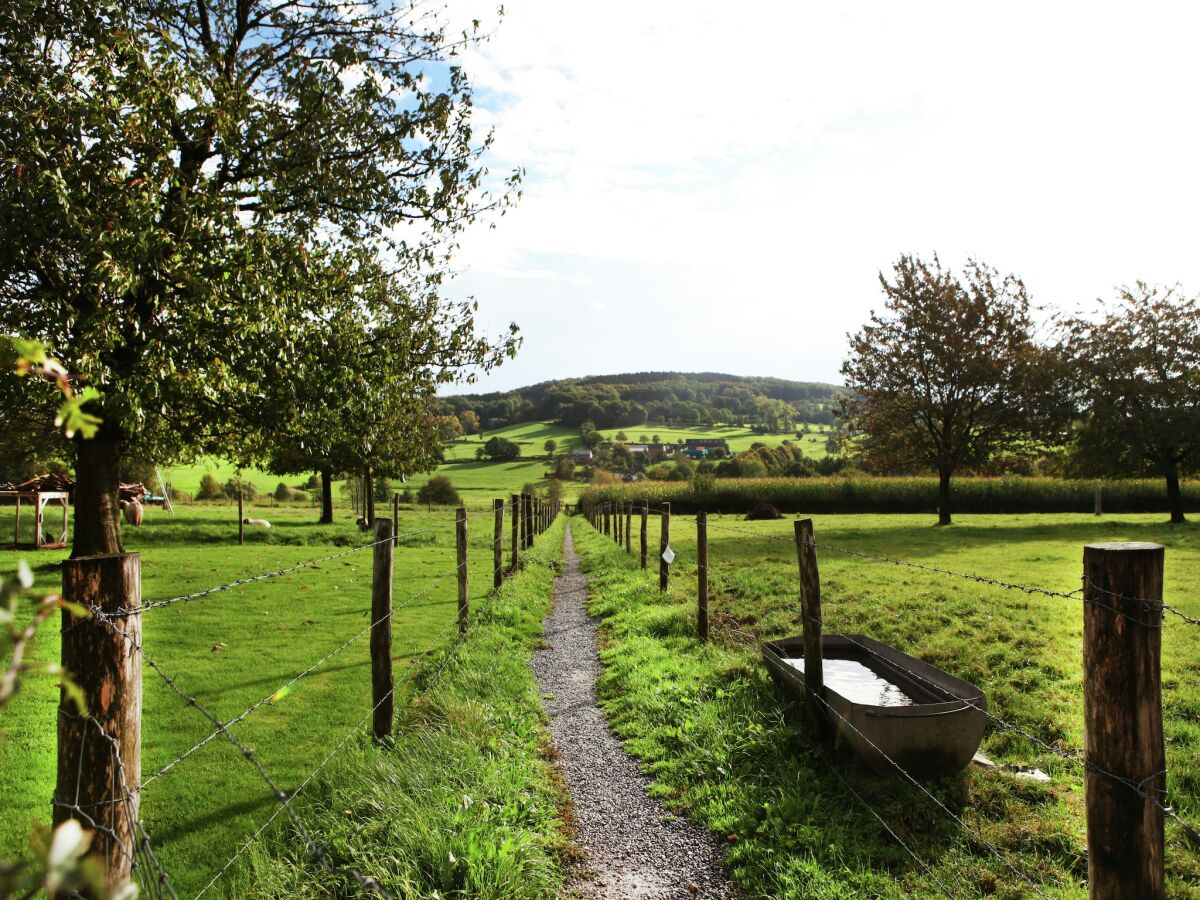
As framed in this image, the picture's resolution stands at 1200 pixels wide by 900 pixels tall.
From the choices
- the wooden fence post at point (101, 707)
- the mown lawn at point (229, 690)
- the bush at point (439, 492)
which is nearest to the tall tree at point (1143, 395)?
the mown lawn at point (229, 690)

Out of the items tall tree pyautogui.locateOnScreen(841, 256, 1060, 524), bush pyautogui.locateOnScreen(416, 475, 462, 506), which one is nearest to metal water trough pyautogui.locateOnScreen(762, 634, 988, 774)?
tall tree pyautogui.locateOnScreen(841, 256, 1060, 524)

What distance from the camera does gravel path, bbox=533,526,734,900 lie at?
14.0 feet

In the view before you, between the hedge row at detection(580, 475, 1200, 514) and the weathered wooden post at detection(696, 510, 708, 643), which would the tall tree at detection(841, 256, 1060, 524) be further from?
the weathered wooden post at detection(696, 510, 708, 643)

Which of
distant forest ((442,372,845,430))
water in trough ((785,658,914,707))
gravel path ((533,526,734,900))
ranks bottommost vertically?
gravel path ((533,526,734,900))

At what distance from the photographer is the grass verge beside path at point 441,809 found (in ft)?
13.0

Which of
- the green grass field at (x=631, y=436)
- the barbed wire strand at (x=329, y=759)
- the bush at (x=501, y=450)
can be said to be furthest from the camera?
the green grass field at (x=631, y=436)

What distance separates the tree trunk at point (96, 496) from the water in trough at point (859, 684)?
35.1 ft

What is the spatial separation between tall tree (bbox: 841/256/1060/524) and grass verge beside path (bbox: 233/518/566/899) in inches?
1155

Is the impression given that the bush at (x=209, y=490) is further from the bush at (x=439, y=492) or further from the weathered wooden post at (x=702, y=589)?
the weathered wooden post at (x=702, y=589)

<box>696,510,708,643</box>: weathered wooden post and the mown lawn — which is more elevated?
<box>696,510,708,643</box>: weathered wooden post

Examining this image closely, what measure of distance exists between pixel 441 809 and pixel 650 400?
5844 inches

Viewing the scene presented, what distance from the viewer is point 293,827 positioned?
15.4ft

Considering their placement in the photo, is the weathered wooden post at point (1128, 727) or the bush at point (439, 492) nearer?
the weathered wooden post at point (1128, 727)

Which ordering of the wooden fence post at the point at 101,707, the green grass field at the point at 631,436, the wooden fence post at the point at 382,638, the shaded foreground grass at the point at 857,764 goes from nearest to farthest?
the wooden fence post at the point at 101,707 → the shaded foreground grass at the point at 857,764 → the wooden fence post at the point at 382,638 → the green grass field at the point at 631,436
